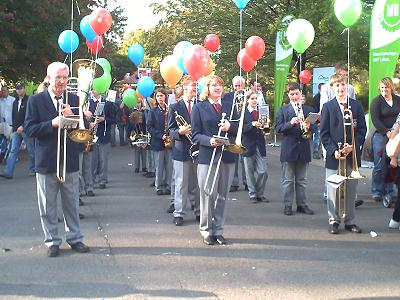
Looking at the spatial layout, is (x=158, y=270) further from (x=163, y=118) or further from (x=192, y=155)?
(x=163, y=118)

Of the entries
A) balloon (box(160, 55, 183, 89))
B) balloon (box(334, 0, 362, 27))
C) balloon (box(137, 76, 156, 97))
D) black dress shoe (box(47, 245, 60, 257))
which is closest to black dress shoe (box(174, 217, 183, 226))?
black dress shoe (box(47, 245, 60, 257))

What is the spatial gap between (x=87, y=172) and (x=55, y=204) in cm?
403

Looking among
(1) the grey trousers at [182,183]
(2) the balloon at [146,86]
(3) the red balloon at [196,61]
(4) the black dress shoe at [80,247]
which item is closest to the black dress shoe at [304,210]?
(1) the grey trousers at [182,183]

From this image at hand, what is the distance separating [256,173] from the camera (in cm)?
1009

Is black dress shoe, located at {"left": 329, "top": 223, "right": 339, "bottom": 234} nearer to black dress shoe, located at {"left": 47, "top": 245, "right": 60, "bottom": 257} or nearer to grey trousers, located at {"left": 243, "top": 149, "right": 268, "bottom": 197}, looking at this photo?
grey trousers, located at {"left": 243, "top": 149, "right": 268, "bottom": 197}

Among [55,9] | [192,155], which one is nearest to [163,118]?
[192,155]

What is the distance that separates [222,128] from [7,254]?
2803 millimetres

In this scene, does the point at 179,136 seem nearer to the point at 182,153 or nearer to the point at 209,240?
the point at 182,153

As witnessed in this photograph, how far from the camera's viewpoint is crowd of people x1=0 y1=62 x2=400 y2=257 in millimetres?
6457

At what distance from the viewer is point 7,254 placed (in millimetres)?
6543

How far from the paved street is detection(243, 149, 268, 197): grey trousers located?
1.30 feet

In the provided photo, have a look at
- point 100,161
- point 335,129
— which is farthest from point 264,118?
point 100,161

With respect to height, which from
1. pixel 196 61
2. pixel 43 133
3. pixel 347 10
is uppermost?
pixel 347 10

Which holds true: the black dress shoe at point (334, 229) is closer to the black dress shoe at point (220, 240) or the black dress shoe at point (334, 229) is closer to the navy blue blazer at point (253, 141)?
the black dress shoe at point (220, 240)
